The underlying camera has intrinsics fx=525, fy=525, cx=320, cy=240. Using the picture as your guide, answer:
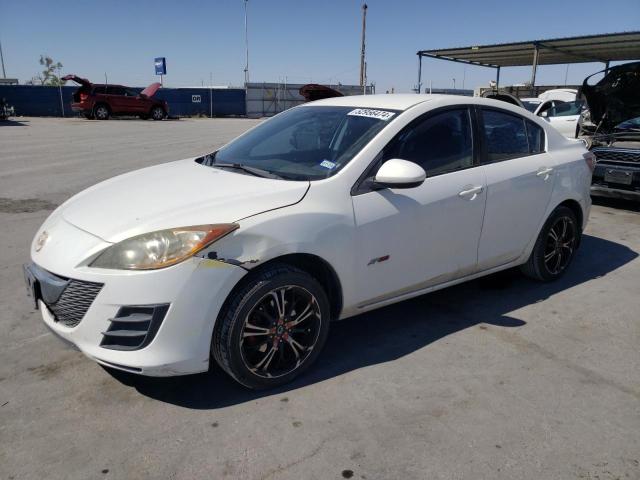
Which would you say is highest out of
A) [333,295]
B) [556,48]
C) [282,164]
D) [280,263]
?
[556,48]

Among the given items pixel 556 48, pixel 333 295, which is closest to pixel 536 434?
pixel 333 295

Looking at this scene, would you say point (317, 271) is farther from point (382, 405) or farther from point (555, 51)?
point (555, 51)

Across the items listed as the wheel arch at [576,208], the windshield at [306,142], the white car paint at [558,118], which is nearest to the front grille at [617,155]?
the wheel arch at [576,208]

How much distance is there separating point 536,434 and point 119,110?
28.0 meters

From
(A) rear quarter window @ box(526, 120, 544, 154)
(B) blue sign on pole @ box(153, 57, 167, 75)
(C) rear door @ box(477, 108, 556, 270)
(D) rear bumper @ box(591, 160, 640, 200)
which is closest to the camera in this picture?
(C) rear door @ box(477, 108, 556, 270)

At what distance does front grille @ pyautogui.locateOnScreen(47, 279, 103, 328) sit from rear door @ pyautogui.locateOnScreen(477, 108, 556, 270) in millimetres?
2556

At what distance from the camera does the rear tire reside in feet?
86.7

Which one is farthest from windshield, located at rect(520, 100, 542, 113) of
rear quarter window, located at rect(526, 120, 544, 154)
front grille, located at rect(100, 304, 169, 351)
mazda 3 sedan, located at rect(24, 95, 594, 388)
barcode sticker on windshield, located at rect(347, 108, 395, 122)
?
front grille, located at rect(100, 304, 169, 351)

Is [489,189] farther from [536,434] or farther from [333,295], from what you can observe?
[536,434]

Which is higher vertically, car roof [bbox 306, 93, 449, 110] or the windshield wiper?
car roof [bbox 306, 93, 449, 110]

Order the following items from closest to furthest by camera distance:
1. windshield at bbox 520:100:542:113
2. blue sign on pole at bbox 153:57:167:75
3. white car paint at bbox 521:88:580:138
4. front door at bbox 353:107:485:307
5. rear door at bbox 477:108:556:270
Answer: front door at bbox 353:107:485:307
rear door at bbox 477:108:556:270
white car paint at bbox 521:88:580:138
windshield at bbox 520:100:542:113
blue sign on pole at bbox 153:57:167:75

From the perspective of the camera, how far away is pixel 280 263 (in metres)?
2.76

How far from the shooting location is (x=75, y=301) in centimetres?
252

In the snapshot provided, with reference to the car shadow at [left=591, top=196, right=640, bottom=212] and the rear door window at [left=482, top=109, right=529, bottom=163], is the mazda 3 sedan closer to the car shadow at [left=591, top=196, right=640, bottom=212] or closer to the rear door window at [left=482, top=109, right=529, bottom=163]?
the rear door window at [left=482, top=109, right=529, bottom=163]
